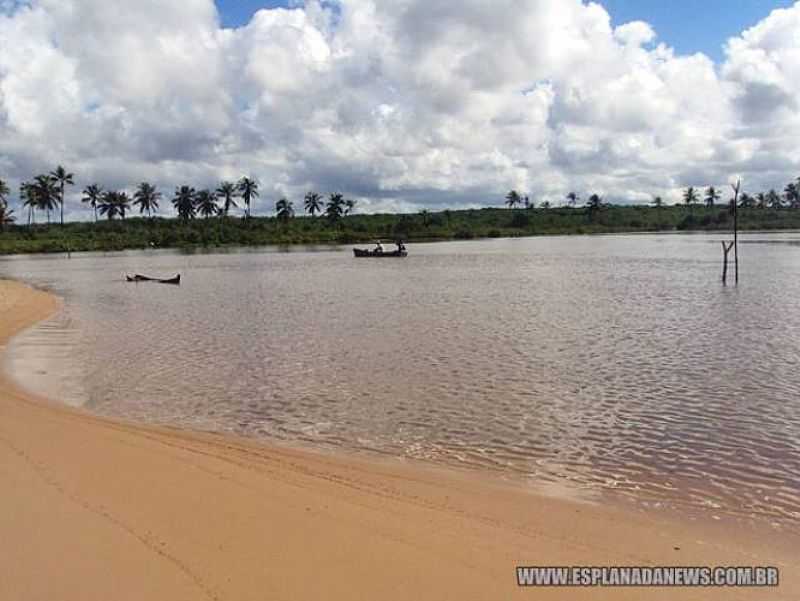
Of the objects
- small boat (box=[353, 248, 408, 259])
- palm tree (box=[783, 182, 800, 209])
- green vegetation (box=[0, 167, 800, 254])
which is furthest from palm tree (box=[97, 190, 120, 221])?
palm tree (box=[783, 182, 800, 209])

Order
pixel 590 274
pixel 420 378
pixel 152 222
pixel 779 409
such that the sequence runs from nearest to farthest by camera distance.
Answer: pixel 779 409, pixel 420 378, pixel 590 274, pixel 152 222

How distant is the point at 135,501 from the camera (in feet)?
22.0

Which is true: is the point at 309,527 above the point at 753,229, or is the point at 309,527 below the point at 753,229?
below

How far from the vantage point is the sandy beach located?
505cm

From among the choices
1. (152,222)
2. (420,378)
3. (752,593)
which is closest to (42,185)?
(152,222)

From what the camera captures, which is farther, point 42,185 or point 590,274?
point 42,185

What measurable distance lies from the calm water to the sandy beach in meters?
1.19

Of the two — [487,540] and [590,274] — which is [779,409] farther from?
[590,274]

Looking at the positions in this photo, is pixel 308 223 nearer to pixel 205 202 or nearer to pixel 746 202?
pixel 205 202

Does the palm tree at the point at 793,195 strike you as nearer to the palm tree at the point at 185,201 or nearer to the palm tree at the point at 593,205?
the palm tree at the point at 593,205

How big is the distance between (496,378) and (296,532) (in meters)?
8.62

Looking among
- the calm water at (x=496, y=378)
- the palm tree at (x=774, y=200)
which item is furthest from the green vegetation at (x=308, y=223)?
the calm water at (x=496, y=378)

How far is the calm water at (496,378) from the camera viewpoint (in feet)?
29.5

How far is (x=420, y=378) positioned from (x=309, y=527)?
8254 mm
